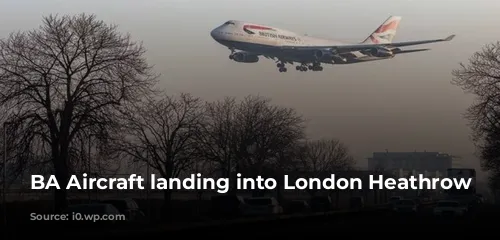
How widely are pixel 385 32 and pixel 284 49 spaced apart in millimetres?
44212

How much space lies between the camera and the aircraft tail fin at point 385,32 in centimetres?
13988

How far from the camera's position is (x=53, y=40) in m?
51.3

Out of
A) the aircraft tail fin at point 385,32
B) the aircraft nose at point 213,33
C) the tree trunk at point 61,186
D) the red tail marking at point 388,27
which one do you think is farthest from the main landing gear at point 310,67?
the tree trunk at point 61,186

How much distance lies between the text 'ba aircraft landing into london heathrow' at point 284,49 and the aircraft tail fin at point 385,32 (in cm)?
3460

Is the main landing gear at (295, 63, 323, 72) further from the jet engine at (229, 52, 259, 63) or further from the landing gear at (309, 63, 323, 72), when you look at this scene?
the jet engine at (229, 52, 259, 63)

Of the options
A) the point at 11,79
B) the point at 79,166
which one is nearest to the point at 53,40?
the point at 11,79

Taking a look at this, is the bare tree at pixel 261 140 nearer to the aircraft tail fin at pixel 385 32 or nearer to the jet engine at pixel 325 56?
the jet engine at pixel 325 56

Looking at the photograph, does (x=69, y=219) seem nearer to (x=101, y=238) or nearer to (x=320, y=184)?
(x=101, y=238)

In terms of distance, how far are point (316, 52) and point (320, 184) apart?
1515cm

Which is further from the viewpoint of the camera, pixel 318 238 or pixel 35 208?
pixel 35 208

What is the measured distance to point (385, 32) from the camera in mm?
142750

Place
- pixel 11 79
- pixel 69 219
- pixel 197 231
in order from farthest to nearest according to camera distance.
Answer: pixel 11 79
pixel 69 219
pixel 197 231

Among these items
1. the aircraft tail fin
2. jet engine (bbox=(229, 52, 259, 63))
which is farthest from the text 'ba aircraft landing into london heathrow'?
the aircraft tail fin

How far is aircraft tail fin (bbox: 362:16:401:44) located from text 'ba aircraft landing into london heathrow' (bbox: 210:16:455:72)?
34599 mm
